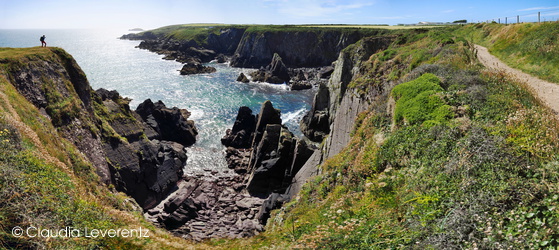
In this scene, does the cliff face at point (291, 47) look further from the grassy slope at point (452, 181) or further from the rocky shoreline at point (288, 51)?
the grassy slope at point (452, 181)

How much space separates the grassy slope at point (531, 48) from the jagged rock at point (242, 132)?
35907 mm

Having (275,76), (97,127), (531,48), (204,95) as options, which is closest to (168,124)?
(97,127)

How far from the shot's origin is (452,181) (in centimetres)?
891

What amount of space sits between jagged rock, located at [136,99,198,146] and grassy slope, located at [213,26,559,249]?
36.0m

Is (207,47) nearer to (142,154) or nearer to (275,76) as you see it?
(275,76)

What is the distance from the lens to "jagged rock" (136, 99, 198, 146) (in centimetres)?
4819

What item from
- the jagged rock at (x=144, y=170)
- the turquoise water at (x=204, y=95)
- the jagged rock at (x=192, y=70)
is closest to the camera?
the jagged rock at (x=144, y=170)

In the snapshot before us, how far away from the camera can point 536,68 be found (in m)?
22.8

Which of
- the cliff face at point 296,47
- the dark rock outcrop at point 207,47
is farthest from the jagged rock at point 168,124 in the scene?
the dark rock outcrop at point 207,47

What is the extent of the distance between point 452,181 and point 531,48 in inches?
1023

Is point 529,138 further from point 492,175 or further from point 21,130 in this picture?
point 21,130

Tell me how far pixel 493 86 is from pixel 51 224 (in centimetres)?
2109

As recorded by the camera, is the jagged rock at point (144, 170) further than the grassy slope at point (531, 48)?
Yes

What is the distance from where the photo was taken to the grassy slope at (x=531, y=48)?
858 inches
